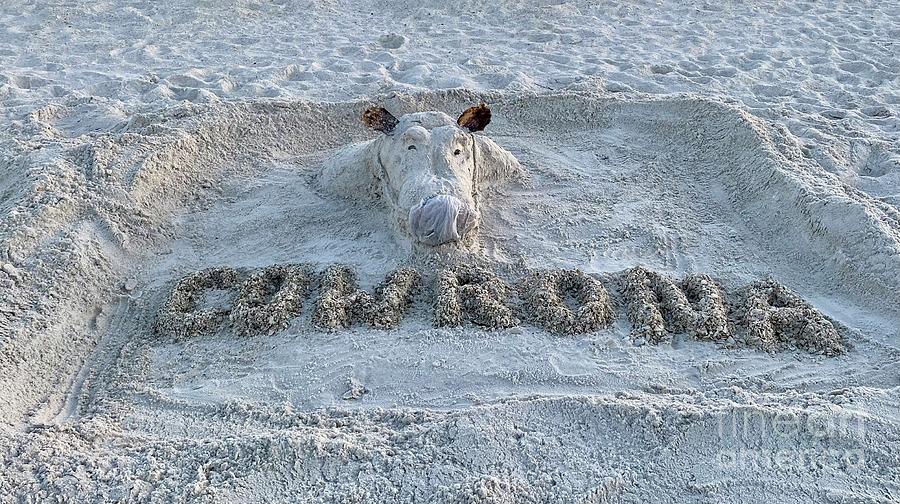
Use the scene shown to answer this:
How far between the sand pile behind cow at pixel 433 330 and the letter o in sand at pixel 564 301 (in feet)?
0.05

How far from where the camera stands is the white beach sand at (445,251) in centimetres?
257

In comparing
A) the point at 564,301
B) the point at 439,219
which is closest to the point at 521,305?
the point at 564,301

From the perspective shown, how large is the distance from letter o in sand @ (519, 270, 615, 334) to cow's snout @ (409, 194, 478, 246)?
46 cm

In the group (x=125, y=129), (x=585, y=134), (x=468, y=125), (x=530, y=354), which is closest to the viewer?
(x=530, y=354)

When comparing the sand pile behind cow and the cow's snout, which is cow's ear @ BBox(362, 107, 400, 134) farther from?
the cow's snout

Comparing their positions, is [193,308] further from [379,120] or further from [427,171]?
[379,120]

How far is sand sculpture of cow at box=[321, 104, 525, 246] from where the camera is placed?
3668mm

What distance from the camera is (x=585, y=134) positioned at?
5.46 m

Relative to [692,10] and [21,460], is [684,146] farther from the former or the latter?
[21,460]

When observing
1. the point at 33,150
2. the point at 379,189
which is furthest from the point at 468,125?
the point at 33,150

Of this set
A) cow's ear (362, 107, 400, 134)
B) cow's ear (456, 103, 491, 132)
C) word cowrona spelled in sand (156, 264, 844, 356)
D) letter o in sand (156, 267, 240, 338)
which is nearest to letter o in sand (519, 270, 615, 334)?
word cowrona spelled in sand (156, 264, 844, 356)

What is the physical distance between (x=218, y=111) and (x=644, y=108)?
3288 mm

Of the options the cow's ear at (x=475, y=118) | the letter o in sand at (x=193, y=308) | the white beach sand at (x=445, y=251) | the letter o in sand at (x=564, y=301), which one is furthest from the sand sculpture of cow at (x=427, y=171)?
the letter o in sand at (x=193, y=308)

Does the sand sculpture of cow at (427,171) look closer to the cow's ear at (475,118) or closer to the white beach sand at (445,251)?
the cow's ear at (475,118)
